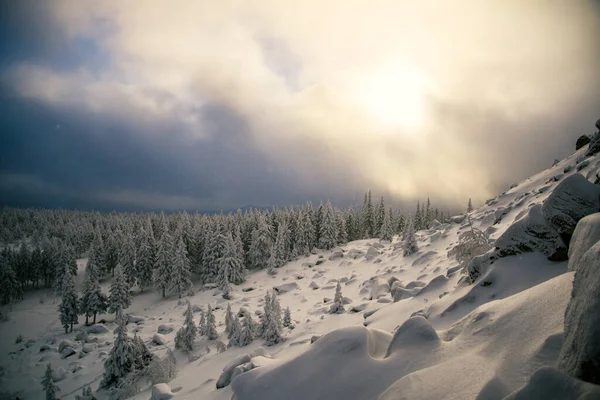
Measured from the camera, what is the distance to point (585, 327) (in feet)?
12.9

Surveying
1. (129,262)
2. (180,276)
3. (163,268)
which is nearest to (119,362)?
(180,276)

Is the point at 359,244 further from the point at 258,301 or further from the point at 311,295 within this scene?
the point at 258,301

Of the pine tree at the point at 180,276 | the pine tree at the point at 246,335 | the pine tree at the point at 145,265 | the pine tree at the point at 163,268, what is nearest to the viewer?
the pine tree at the point at 246,335

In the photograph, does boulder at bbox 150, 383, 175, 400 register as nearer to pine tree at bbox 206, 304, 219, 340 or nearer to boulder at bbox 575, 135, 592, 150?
pine tree at bbox 206, 304, 219, 340

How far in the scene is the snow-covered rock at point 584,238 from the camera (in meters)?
6.55

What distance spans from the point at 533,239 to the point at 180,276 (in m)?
59.3

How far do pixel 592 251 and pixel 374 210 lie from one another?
262 feet

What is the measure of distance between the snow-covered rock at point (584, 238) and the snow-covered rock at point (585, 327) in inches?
110

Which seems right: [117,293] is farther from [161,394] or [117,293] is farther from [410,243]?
[410,243]

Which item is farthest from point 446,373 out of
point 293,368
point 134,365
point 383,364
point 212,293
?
point 212,293

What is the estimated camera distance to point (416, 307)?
15617mm

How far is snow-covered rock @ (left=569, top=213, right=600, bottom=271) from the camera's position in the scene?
6555mm

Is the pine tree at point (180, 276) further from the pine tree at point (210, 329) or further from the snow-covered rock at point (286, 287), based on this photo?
the pine tree at point (210, 329)

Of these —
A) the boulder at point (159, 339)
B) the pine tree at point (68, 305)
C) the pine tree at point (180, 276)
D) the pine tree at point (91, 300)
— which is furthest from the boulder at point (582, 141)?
the pine tree at point (68, 305)
